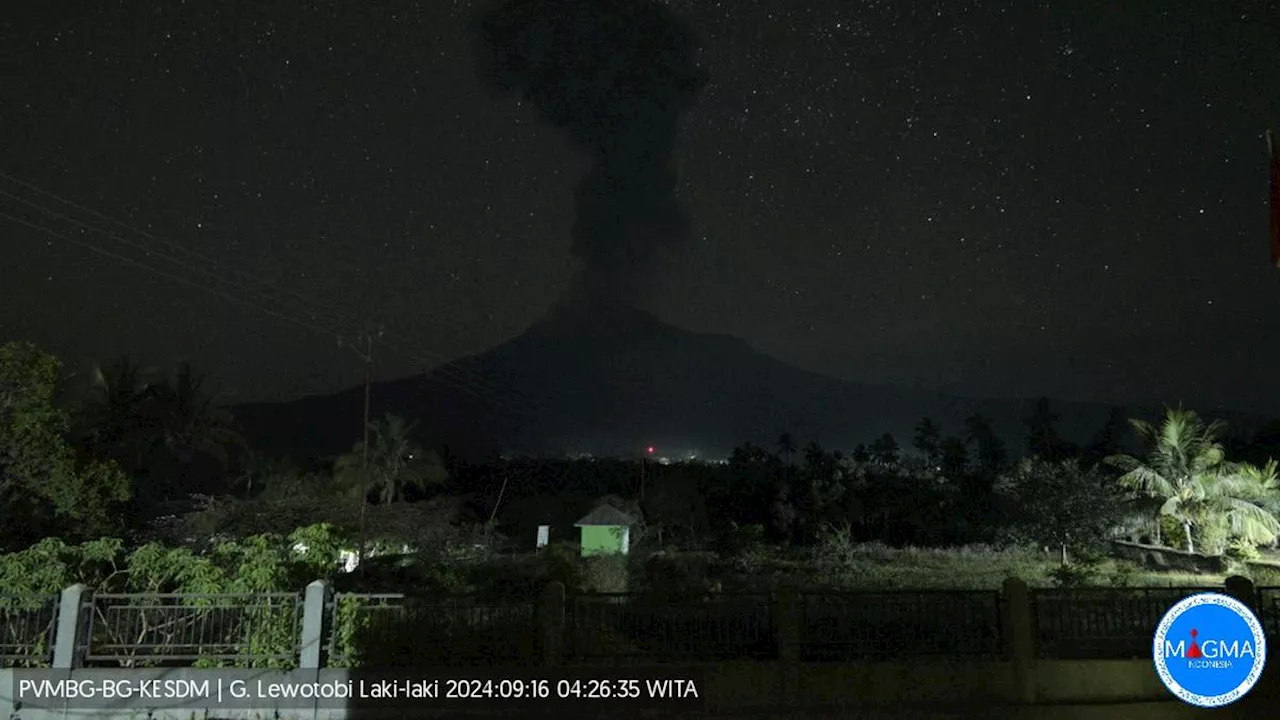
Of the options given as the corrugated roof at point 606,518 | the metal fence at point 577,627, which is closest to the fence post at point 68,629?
the metal fence at point 577,627

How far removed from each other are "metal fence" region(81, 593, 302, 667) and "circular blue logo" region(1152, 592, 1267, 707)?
34.8ft

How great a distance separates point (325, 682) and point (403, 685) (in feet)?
3.39

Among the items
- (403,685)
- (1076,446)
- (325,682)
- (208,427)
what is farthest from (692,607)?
(1076,446)

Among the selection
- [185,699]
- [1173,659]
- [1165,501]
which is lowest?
[185,699]

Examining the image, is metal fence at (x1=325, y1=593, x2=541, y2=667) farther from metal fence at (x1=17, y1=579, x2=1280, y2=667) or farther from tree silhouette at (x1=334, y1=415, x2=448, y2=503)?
tree silhouette at (x1=334, y1=415, x2=448, y2=503)

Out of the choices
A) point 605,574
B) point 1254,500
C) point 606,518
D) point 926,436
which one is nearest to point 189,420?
Answer: point 606,518

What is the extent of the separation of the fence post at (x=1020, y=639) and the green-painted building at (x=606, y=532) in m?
17.3

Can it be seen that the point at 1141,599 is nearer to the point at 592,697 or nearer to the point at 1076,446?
the point at 592,697

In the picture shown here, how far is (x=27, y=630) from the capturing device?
40.0 feet

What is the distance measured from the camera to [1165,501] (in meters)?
27.4

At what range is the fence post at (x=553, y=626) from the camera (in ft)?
40.1

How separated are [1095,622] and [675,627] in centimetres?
596

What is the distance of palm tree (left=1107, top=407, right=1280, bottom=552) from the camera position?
25250 mm

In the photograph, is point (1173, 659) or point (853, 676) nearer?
point (1173, 659)
